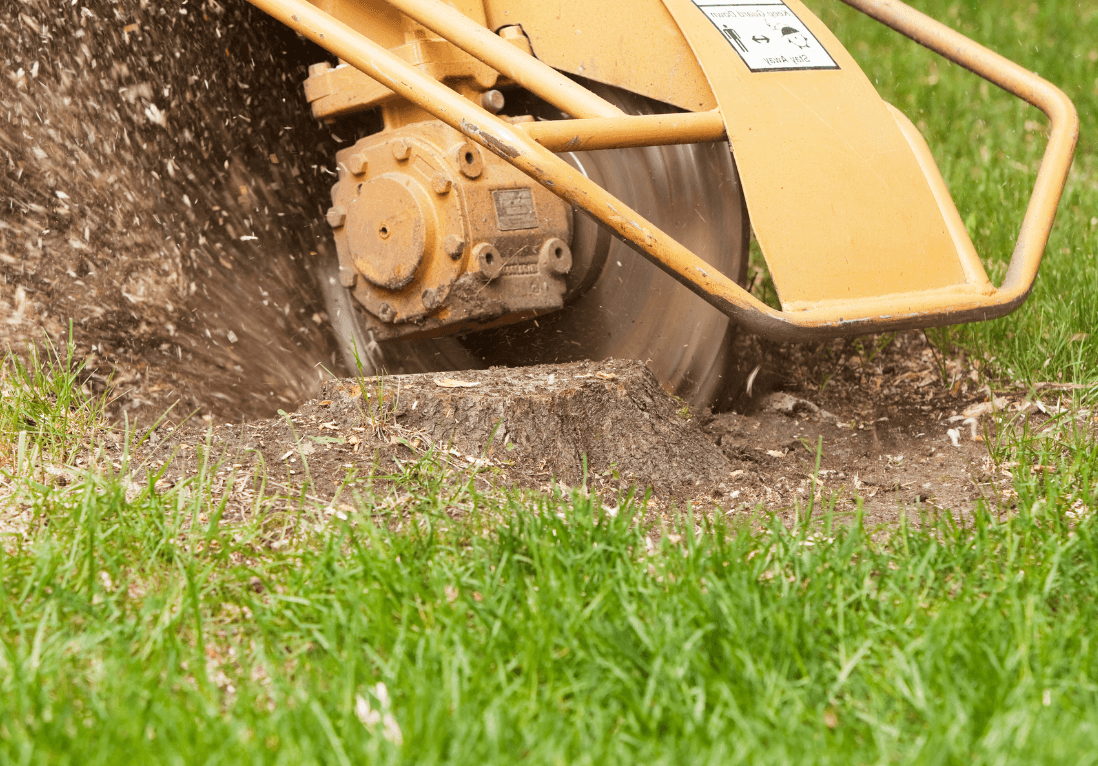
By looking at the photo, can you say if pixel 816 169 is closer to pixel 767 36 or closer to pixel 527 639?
pixel 767 36

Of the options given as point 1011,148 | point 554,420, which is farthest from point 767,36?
point 1011,148

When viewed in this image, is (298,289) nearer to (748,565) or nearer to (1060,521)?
(748,565)

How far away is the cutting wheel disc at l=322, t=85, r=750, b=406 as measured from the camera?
7.51 ft

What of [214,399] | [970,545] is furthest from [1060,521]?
[214,399]

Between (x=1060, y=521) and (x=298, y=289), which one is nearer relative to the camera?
(x=1060, y=521)

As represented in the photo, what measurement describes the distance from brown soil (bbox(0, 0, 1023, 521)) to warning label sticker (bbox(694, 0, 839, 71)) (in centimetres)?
70

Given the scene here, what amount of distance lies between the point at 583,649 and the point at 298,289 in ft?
5.16

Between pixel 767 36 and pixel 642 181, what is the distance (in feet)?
1.31

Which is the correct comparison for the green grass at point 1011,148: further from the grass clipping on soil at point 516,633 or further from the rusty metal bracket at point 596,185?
the grass clipping on soil at point 516,633

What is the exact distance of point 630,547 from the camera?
159 centimetres

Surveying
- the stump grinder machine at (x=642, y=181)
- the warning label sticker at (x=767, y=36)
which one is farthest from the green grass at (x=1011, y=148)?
the warning label sticker at (x=767, y=36)

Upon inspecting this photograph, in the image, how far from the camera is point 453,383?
201 cm

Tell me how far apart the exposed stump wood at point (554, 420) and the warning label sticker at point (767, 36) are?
2.27ft

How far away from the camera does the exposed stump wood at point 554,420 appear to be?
194 cm
